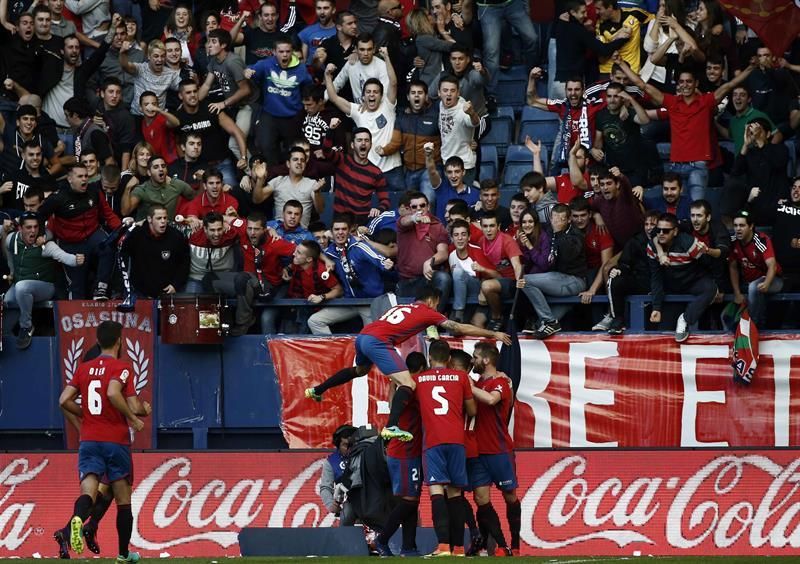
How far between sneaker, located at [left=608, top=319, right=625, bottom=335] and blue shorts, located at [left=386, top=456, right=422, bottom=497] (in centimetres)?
374

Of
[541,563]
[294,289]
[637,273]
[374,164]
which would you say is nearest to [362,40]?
[374,164]

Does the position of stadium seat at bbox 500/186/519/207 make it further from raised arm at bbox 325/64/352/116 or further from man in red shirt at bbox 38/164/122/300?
man in red shirt at bbox 38/164/122/300

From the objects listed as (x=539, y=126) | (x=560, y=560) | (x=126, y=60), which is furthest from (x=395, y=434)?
(x=126, y=60)

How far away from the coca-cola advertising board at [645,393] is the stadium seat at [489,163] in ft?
8.51

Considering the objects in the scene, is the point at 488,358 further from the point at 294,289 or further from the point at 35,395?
the point at 35,395

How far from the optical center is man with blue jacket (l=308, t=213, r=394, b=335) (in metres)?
17.8

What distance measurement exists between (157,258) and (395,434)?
17.2ft

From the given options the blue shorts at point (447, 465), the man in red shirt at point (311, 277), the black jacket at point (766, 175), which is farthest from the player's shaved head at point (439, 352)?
the black jacket at point (766, 175)

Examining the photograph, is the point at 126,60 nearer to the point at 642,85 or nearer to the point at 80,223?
the point at 80,223

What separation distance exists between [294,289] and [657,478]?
14.9 ft

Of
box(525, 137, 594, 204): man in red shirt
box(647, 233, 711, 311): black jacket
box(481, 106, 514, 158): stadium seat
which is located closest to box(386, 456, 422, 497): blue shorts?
box(647, 233, 711, 311): black jacket

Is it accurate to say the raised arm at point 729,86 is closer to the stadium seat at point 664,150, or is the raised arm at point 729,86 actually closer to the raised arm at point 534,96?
the stadium seat at point 664,150

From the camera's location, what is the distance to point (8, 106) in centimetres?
2036

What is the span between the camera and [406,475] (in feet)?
46.5
